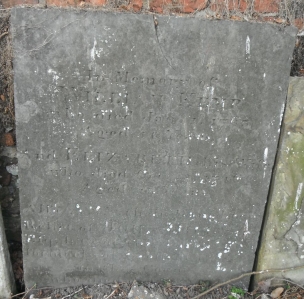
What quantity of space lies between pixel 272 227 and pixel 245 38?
1.26 metres

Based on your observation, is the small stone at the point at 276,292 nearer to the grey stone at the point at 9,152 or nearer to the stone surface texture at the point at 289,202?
the stone surface texture at the point at 289,202

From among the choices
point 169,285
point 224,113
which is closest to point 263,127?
point 224,113

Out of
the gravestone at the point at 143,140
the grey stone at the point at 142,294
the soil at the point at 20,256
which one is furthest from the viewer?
the grey stone at the point at 142,294

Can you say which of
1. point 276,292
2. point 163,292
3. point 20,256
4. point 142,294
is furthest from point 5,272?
point 276,292

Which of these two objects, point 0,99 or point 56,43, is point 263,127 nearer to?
point 56,43

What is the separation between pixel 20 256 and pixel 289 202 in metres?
1.96

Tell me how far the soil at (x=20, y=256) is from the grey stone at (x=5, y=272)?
11 centimetres

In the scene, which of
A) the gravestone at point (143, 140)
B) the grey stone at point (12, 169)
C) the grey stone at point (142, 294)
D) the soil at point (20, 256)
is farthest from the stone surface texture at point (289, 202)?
the grey stone at point (12, 169)

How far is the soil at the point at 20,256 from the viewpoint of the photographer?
84.0 inches

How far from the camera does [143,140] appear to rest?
2.00 meters

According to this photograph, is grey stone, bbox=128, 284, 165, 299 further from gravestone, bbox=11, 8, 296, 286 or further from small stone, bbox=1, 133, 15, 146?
small stone, bbox=1, 133, 15, 146

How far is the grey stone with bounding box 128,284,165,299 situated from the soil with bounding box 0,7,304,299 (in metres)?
0.03

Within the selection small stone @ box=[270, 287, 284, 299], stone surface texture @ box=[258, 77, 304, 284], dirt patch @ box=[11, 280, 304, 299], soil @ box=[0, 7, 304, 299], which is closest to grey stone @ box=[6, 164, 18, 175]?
soil @ box=[0, 7, 304, 299]

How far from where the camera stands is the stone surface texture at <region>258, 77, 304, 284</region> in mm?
2033
